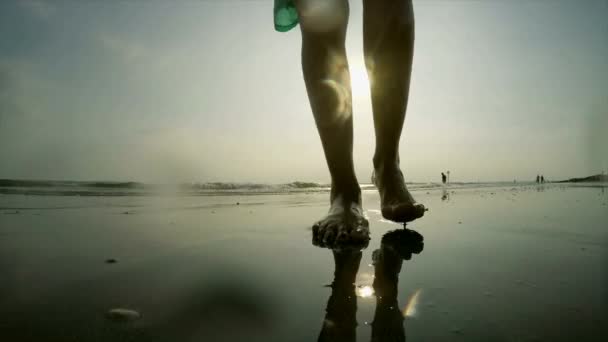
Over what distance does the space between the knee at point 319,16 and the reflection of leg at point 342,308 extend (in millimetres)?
1192

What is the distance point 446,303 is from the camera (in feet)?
2.02

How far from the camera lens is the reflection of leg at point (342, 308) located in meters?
0.50

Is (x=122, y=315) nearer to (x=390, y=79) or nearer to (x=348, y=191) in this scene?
(x=348, y=191)

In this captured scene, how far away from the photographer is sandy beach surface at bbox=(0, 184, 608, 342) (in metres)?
0.52

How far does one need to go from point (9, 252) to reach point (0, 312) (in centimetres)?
72

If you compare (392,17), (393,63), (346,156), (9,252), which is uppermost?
(392,17)

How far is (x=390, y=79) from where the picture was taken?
5.33ft

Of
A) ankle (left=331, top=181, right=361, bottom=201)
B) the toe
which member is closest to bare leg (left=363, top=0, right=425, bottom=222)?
ankle (left=331, top=181, right=361, bottom=201)

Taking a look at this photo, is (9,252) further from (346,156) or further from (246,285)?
(346,156)

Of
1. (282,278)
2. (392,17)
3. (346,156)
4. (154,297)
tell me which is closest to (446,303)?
(282,278)

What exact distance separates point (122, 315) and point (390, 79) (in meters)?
1.45

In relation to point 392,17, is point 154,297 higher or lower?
lower

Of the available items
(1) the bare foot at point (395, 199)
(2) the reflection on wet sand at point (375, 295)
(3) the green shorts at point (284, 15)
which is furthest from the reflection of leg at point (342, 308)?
(3) the green shorts at point (284, 15)

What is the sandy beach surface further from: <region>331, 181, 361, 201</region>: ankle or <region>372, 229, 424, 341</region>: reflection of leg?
<region>331, 181, 361, 201</region>: ankle
